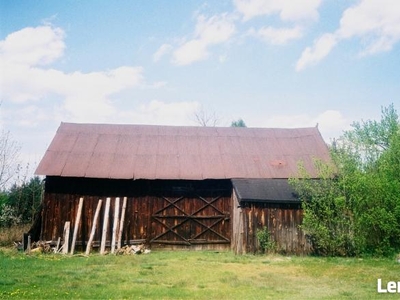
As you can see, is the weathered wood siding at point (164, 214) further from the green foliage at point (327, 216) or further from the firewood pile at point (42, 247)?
the green foliage at point (327, 216)

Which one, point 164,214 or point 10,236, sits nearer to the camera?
point 164,214

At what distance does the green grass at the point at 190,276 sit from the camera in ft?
31.8

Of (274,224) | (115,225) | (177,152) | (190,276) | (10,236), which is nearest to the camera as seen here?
(190,276)

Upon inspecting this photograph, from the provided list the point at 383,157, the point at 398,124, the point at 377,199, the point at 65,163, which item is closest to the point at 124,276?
the point at 65,163

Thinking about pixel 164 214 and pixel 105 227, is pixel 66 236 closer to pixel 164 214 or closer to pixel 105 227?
pixel 105 227

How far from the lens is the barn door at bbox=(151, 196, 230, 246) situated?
19.1 metres

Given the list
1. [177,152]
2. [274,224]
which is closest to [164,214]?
[177,152]

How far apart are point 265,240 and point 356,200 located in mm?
4445

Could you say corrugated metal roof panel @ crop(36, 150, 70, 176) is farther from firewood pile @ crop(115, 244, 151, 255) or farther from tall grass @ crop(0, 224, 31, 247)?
firewood pile @ crop(115, 244, 151, 255)

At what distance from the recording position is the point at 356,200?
15.6 m

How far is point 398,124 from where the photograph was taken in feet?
58.2

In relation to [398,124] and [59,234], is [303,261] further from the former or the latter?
[59,234]

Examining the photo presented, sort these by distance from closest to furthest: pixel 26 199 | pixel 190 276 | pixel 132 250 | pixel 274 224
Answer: pixel 190 276, pixel 274 224, pixel 132 250, pixel 26 199

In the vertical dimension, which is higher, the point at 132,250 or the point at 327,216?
the point at 327,216
